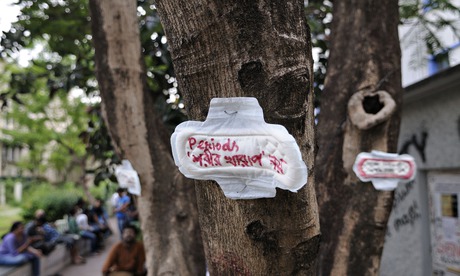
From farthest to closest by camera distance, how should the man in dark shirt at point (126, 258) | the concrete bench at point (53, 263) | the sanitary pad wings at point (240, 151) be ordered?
1. the concrete bench at point (53, 263)
2. the man in dark shirt at point (126, 258)
3. the sanitary pad wings at point (240, 151)

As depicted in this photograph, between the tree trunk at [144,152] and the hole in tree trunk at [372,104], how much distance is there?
139 cm

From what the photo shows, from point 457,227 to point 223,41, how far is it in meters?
5.20

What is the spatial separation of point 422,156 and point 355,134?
3.69 meters

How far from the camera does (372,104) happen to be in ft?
10.1

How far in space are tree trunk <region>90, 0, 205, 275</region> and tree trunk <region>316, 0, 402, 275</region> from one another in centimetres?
98

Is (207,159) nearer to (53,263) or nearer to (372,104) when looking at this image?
(372,104)

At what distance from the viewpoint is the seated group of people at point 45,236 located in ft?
25.7

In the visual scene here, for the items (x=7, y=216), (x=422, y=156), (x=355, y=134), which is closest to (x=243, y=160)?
(x=355, y=134)

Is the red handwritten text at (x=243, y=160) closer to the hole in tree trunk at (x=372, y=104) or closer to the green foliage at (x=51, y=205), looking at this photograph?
the hole in tree trunk at (x=372, y=104)

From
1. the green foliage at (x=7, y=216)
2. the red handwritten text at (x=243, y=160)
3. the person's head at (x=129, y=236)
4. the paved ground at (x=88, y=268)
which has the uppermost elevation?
the red handwritten text at (x=243, y=160)

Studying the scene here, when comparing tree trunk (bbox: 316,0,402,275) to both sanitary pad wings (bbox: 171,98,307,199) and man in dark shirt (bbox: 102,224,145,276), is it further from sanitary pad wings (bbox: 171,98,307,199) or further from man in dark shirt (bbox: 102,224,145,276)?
man in dark shirt (bbox: 102,224,145,276)

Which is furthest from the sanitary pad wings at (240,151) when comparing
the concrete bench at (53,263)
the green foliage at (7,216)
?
the green foliage at (7,216)

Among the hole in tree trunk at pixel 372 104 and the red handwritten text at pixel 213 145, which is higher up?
the hole in tree trunk at pixel 372 104

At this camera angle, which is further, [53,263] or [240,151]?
[53,263]
